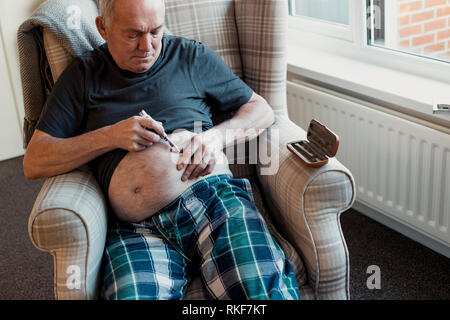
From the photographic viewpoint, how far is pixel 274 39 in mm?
1864

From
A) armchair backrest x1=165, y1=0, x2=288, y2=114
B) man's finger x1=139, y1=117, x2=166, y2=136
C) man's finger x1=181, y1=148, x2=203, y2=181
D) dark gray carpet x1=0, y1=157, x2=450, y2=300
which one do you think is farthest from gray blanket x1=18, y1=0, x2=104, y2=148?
Result: dark gray carpet x1=0, y1=157, x2=450, y2=300

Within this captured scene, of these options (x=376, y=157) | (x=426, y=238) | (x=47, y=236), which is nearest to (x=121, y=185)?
(x=47, y=236)

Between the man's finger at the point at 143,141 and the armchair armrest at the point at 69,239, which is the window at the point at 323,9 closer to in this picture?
the man's finger at the point at 143,141

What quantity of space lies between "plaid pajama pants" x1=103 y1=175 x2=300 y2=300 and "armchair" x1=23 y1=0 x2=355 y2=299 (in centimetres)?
6

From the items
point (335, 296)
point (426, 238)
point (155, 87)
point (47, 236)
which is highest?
point (155, 87)

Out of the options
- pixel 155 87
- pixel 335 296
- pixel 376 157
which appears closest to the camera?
pixel 335 296

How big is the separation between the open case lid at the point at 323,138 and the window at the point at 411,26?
2.61 feet

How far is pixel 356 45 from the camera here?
7.82ft

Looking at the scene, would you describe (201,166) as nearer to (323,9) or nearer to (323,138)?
(323,138)

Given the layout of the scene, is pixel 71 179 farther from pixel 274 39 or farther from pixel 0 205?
pixel 0 205

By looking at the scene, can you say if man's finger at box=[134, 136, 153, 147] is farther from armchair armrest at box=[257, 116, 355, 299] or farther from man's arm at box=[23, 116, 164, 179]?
armchair armrest at box=[257, 116, 355, 299]

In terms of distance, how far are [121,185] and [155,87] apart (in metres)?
0.31

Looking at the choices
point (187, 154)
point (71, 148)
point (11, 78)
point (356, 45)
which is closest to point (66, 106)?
point (71, 148)

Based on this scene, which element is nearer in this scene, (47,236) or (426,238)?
(47,236)
